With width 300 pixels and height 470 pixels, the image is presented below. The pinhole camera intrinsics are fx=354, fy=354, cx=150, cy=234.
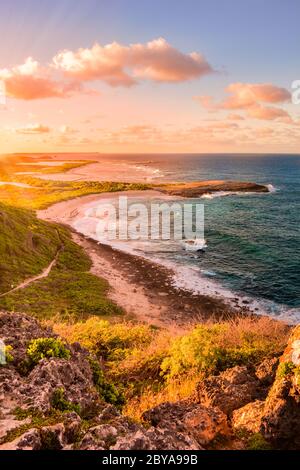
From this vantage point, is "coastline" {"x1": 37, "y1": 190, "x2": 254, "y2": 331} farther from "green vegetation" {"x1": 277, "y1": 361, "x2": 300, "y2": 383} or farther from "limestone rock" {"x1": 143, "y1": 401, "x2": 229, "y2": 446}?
"limestone rock" {"x1": 143, "y1": 401, "x2": 229, "y2": 446}

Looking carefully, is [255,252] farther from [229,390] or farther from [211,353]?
[229,390]

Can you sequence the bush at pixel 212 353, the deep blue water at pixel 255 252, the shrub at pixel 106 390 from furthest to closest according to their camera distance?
the deep blue water at pixel 255 252 < the bush at pixel 212 353 < the shrub at pixel 106 390

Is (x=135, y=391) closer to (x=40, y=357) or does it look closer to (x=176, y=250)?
(x=40, y=357)

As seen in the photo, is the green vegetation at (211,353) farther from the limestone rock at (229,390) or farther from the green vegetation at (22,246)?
the green vegetation at (22,246)

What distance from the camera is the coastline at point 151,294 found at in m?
38.4

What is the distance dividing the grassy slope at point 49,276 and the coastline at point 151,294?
2123mm

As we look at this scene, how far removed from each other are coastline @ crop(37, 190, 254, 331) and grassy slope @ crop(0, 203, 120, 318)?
2.12 m

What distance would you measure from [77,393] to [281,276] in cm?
4541

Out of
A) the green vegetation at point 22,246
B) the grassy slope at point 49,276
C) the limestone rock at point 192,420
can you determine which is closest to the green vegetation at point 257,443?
the limestone rock at point 192,420

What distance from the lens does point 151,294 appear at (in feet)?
147

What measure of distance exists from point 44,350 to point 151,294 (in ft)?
114

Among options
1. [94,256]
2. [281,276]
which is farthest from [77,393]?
[94,256]

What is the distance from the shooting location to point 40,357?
33.8 ft

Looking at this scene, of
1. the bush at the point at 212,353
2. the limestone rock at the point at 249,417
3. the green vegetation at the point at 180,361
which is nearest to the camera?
the limestone rock at the point at 249,417
